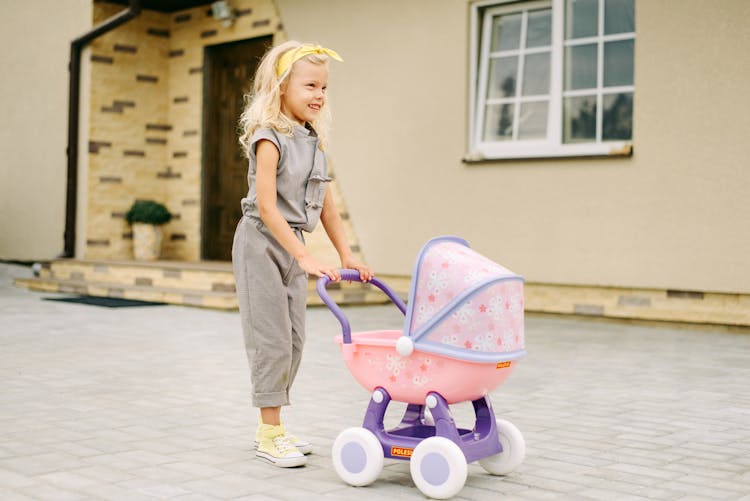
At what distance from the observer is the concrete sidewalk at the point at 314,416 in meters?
3.03

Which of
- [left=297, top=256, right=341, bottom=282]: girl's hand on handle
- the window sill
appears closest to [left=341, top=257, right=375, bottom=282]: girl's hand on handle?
[left=297, top=256, right=341, bottom=282]: girl's hand on handle

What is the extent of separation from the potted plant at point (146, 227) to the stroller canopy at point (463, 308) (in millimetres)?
8711

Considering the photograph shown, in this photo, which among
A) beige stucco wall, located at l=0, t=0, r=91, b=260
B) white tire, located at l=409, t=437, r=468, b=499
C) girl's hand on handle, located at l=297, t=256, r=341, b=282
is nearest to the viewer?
white tire, located at l=409, t=437, r=468, b=499

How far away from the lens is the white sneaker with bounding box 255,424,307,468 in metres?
3.26

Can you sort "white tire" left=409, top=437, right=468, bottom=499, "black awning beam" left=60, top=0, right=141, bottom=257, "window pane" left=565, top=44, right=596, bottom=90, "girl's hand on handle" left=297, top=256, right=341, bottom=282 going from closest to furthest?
"white tire" left=409, top=437, right=468, bottom=499 < "girl's hand on handle" left=297, top=256, right=341, bottom=282 < "window pane" left=565, top=44, right=596, bottom=90 < "black awning beam" left=60, top=0, right=141, bottom=257

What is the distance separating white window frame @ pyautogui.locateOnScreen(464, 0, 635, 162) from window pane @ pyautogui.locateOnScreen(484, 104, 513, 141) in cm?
6

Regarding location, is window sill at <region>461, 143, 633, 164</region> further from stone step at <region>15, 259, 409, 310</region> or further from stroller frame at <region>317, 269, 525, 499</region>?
stroller frame at <region>317, 269, 525, 499</region>

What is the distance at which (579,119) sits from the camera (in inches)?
320

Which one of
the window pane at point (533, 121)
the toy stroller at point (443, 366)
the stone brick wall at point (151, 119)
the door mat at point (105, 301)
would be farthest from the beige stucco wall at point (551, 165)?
the toy stroller at point (443, 366)

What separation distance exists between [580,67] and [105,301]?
5.11 metres

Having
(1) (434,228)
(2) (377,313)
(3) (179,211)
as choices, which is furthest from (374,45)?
(3) (179,211)

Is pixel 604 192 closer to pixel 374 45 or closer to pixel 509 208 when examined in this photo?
pixel 509 208

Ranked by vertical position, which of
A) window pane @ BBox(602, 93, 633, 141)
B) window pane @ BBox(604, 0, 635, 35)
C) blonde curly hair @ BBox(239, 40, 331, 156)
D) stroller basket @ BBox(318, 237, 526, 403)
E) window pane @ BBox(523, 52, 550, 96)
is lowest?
stroller basket @ BBox(318, 237, 526, 403)

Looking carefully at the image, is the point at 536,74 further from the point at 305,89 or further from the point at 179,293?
the point at 305,89
